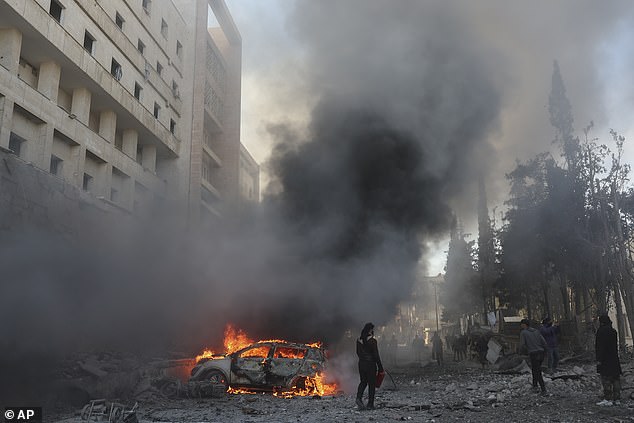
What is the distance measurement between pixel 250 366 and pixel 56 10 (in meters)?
15.8

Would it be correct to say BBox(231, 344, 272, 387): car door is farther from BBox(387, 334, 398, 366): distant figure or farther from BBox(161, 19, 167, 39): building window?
BBox(161, 19, 167, 39): building window

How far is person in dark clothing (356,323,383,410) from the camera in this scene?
886 cm

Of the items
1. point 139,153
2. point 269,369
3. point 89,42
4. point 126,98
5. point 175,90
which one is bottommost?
point 269,369

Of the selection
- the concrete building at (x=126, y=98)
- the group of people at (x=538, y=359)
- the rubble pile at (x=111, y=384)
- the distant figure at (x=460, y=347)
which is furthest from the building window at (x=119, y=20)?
the distant figure at (x=460, y=347)

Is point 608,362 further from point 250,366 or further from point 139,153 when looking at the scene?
point 139,153

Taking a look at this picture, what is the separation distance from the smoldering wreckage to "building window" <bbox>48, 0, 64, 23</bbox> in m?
12.8

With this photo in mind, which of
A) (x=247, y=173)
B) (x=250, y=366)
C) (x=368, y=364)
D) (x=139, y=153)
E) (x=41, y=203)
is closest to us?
(x=368, y=364)

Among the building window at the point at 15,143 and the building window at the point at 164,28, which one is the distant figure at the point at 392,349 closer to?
the building window at the point at 15,143

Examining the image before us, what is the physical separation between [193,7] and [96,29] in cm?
1228

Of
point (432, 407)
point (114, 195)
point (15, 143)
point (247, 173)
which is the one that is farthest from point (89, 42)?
point (432, 407)

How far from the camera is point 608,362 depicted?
840cm

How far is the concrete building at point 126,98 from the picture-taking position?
1767 centimetres

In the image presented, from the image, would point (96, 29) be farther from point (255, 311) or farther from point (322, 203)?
point (255, 311)

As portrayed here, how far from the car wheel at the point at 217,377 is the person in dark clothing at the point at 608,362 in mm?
7574
